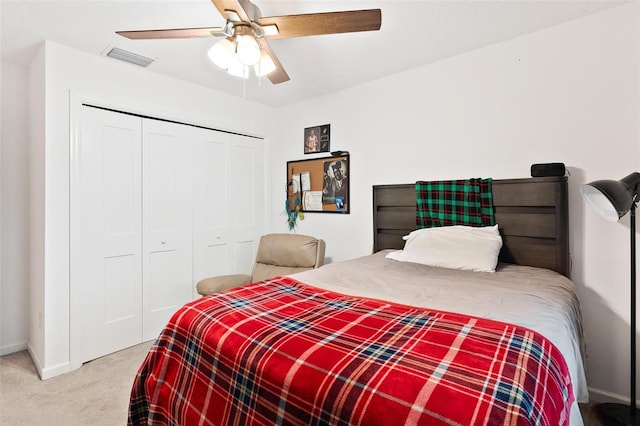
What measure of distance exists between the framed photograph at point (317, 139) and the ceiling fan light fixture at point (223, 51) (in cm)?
168

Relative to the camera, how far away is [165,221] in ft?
9.82

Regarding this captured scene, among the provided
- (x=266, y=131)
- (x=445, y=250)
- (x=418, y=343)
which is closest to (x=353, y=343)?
(x=418, y=343)

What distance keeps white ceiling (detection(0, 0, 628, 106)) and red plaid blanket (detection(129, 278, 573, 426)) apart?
1.72 m

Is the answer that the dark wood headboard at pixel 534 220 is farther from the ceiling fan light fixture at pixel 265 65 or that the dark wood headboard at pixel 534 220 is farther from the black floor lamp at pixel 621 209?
the ceiling fan light fixture at pixel 265 65

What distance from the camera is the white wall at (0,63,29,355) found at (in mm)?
2668

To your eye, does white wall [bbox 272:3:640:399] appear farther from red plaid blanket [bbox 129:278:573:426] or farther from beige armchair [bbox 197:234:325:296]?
red plaid blanket [bbox 129:278:573:426]

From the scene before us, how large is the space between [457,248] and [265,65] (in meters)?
1.69

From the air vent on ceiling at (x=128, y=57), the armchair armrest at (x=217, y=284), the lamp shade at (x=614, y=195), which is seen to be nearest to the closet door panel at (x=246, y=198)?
the armchair armrest at (x=217, y=284)

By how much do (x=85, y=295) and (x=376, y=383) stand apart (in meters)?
2.62

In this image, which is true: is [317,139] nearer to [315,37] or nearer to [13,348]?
[315,37]

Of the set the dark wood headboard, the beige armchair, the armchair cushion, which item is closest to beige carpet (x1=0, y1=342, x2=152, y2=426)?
the beige armchair

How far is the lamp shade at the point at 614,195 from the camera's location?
1.53m

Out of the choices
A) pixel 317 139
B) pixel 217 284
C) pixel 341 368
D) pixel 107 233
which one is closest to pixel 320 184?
pixel 317 139

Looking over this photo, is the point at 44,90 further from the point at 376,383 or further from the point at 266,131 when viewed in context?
the point at 376,383
